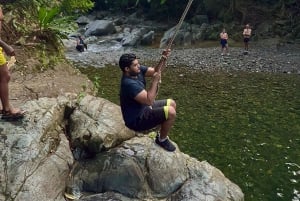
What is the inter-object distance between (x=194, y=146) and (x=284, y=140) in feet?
9.44

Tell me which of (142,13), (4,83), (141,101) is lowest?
(142,13)

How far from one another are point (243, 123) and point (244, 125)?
226mm

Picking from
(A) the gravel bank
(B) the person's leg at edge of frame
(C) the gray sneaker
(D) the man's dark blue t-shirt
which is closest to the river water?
(A) the gravel bank

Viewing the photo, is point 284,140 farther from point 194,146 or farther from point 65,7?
point 65,7

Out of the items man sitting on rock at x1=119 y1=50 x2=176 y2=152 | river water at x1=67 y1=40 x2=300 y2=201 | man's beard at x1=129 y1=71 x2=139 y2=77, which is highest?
man's beard at x1=129 y1=71 x2=139 y2=77

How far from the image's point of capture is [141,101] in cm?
779

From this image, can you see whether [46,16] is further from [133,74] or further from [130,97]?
[130,97]

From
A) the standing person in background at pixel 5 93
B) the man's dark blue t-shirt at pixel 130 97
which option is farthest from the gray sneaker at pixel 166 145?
the standing person in background at pixel 5 93

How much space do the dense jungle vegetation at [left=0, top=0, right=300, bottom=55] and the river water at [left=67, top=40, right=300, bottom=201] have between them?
210cm

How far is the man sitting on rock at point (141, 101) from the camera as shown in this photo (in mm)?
7770

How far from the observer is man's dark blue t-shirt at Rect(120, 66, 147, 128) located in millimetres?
7812

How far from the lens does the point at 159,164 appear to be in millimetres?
8211

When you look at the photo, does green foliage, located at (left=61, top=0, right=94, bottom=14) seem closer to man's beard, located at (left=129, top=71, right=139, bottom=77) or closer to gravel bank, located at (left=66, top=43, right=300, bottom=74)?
man's beard, located at (left=129, top=71, right=139, bottom=77)

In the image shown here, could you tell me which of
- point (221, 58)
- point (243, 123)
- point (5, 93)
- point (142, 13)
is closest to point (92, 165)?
point (5, 93)
